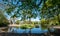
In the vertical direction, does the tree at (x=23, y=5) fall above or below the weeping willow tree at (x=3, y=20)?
above

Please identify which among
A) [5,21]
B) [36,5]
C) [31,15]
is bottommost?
[5,21]

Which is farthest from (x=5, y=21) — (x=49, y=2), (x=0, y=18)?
(x=49, y=2)

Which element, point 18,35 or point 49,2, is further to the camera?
point 18,35

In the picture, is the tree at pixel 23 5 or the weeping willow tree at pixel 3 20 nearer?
the tree at pixel 23 5

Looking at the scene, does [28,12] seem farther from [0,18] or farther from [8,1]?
[0,18]

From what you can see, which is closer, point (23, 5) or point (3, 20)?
point (23, 5)

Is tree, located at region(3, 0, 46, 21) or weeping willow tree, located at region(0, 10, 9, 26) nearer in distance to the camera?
tree, located at region(3, 0, 46, 21)

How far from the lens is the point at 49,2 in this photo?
45.4ft

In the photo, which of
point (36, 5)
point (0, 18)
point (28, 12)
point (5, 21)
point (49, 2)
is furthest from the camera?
point (5, 21)

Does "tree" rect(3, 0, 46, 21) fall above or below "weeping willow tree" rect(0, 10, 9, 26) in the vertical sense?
above

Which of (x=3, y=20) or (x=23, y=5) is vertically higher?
(x=23, y=5)

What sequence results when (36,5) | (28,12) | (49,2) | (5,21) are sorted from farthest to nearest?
(5,21)
(28,12)
(36,5)
(49,2)

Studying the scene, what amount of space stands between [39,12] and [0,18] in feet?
71.0

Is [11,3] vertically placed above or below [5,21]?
above
